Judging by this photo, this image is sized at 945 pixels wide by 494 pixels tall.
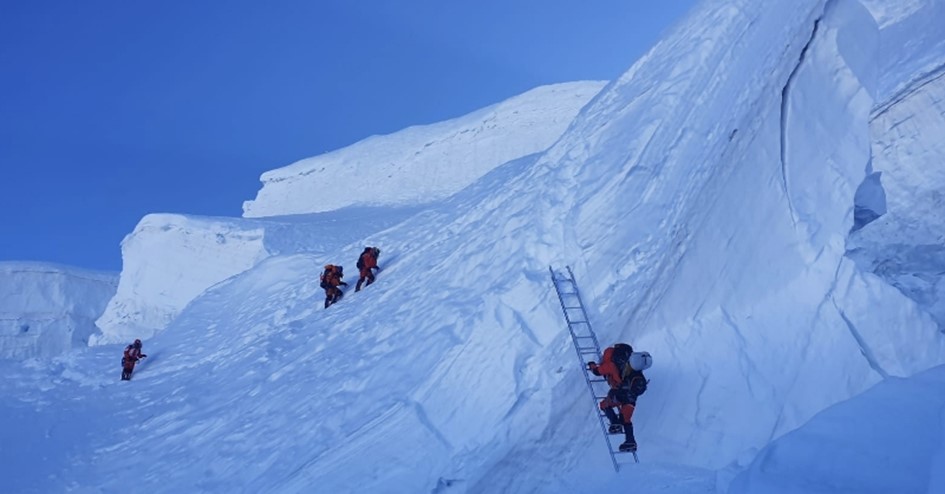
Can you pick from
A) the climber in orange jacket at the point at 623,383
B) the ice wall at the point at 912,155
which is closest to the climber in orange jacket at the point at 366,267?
the climber in orange jacket at the point at 623,383

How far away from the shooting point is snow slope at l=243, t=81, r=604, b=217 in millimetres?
25875

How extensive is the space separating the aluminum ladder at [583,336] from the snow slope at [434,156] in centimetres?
1592

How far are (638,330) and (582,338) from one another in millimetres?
746

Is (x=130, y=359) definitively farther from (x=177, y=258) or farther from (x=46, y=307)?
(x=46, y=307)

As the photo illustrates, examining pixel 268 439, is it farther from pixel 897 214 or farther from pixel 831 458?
pixel 897 214

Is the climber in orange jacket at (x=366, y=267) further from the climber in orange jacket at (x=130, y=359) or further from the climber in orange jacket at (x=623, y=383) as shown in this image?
the climber in orange jacket at (x=623, y=383)

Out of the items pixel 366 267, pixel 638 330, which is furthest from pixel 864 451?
pixel 366 267

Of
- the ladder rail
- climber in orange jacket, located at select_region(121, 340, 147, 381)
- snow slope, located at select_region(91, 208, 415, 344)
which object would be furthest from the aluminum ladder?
snow slope, located at select_region(91, 208, 415, 344)

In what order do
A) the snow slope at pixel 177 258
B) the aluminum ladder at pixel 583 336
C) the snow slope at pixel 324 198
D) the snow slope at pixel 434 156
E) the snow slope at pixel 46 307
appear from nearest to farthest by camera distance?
the aluminum ladder at pixel 583 336 < the snow slope at pixel 177 258 < the snow slope at pixel 324 198 < the snow slope at pixel 434 156 < the snow slope at pixel 46 307

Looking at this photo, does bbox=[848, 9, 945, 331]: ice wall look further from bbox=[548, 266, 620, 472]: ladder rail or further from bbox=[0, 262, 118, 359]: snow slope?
bbox=[0, 262, 118, 359]: snow slope

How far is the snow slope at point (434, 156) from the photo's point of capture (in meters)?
25.9

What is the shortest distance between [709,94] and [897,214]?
3.63 m

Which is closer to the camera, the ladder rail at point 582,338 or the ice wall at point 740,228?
the ladder rail at point 582,338

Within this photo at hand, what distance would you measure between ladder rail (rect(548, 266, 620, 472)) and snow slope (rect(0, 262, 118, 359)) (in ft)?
85.1
